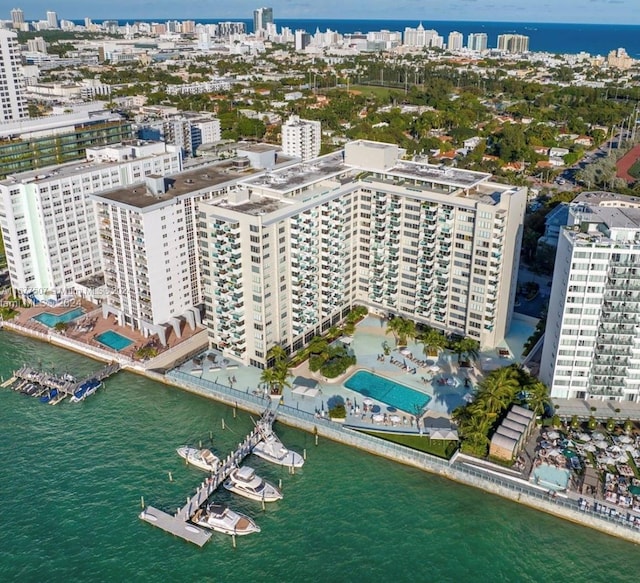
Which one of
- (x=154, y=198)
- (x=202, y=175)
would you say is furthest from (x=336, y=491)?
(x=202, y=175)

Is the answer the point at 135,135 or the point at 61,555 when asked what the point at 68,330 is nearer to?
the point at 61,555

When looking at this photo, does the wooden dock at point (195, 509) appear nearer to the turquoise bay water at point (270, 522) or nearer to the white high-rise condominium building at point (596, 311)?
the turquoise bay water at point (270, 522)

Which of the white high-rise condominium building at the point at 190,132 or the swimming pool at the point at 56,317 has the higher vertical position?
the white high-rise condominium building at the point at 190,132

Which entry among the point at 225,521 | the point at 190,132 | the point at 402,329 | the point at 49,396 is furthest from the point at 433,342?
the point at 190,132

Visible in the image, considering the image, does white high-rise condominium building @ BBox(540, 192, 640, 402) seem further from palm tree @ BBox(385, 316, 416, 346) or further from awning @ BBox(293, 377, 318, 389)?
awning @ BBox(293, 377, 318, 389)

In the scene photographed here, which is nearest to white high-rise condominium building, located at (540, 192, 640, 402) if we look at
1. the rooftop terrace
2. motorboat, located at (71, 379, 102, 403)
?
the rooftop terrace

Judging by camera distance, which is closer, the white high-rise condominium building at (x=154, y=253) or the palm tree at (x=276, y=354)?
the palm tree at (x=276, y=354)

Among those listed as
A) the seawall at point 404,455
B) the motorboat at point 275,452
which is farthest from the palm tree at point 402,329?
the motorboat at point 275,452
